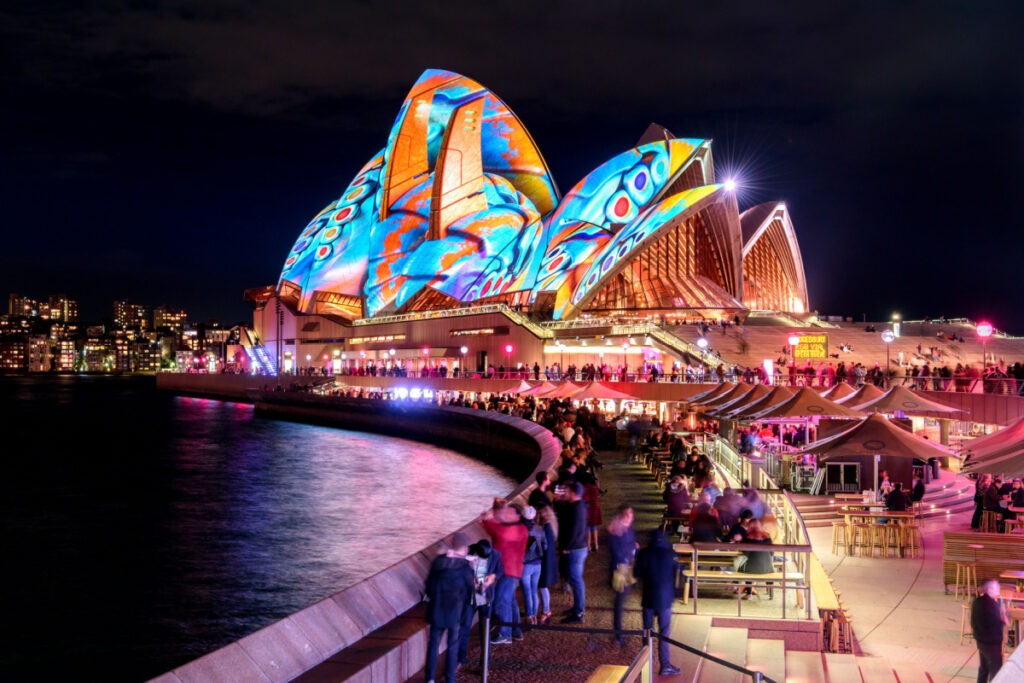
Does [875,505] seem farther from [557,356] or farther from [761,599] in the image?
[557,356]

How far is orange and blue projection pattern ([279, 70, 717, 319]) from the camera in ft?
183

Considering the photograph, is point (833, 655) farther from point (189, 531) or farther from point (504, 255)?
point (504, 255)

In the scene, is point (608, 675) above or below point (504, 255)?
below

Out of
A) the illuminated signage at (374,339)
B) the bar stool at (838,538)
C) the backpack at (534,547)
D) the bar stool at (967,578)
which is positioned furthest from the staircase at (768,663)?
the illuminated signage at (374,339)

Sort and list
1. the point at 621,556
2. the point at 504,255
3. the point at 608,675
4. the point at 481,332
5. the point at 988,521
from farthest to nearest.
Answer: the point at 504,255 → the point at 481,332 → the point at 988,521 → the point at 621,556 → the point at 608,675

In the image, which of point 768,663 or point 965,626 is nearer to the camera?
point 768,663

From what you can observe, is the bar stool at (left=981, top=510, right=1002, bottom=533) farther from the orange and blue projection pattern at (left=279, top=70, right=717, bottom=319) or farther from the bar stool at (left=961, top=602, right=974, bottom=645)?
the orange and blue projection pattern at (left=279, top=70, right=717, bottom=319)

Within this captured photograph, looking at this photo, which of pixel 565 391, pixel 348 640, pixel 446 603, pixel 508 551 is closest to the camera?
pixel 348 640

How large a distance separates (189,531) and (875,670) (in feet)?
57.1

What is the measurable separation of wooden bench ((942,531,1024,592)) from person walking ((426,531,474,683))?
5841 millimetres

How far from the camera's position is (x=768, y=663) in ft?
23.1

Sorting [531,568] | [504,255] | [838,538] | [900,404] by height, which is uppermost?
[504,255]

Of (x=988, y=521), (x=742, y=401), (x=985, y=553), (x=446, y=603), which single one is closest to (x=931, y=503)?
(x=988, y=521)

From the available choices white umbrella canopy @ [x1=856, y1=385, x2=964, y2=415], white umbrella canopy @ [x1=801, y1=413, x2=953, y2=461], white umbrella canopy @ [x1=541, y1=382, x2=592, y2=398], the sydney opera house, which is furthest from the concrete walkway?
the sydney opera house
